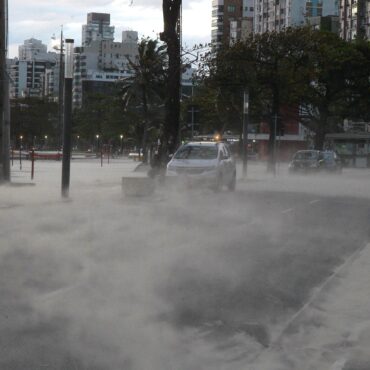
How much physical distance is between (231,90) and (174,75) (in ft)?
59.4

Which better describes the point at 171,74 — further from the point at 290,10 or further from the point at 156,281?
the point at 290,10

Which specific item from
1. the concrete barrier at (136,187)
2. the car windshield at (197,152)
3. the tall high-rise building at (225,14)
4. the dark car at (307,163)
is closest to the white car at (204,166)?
the car windshield at (197,152)

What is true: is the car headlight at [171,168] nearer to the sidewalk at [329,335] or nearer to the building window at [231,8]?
the sidewalk at [329,335]

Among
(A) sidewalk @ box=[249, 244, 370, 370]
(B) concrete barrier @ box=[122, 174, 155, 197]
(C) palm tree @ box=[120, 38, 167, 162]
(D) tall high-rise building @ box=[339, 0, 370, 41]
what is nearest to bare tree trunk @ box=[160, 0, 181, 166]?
(B) concrete barrier @ box=[122, 174, 155, 197]

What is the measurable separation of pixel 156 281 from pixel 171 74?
19.9 metres

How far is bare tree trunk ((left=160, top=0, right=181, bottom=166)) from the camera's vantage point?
2680cm

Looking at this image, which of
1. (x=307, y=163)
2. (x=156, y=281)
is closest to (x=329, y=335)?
(x=156, y=281)

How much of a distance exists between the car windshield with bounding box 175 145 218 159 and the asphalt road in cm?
788

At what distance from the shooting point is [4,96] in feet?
78.5

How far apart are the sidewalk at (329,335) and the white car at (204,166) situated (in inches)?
620

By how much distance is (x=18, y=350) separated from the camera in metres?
5.64

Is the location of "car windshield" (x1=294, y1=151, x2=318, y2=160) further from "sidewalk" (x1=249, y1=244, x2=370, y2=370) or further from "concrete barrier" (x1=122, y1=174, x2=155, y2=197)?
"sidewalk" (x1=249, y1=244, x2=370, y2=370)

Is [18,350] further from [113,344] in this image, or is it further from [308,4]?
[308,4]

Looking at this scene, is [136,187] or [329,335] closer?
[329,335]
